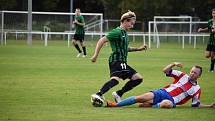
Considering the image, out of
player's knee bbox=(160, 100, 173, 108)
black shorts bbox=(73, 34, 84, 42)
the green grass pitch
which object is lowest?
the green grass pitch

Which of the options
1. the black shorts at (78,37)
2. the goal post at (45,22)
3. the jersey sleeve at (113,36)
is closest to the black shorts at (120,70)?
the jersey sleeve at (113,36)

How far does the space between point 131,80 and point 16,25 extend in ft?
117

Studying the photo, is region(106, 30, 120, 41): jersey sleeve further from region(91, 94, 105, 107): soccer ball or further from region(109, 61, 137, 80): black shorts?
region(91, 94, 105, 107): soccer ball

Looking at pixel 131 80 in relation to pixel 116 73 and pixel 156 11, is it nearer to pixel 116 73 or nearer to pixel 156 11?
pixel 116 73

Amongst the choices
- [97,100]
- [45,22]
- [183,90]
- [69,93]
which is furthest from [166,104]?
[45,22]

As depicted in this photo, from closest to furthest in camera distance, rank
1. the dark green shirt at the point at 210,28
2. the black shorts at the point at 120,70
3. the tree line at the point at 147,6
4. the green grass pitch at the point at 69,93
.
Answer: the green grass pitch at the point at 69,93
the black shorts at the point at 120,70
the dark green shirt at the point at 210,28
the tree line at the point at 147,6

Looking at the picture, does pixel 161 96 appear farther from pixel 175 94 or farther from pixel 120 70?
pixel 120 70

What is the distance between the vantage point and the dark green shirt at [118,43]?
1327cm

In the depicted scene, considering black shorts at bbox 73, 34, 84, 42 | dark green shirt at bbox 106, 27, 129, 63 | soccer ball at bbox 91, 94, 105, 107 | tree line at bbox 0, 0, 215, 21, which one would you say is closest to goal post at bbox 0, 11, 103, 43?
tree line at bbox 0, 0, 215, 21

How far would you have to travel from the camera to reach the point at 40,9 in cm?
7200

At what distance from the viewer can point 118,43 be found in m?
13.3

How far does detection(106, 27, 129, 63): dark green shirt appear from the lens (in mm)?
13266

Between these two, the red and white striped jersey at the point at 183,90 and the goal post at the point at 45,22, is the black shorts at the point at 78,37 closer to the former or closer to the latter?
the goal post at the point at 45,22

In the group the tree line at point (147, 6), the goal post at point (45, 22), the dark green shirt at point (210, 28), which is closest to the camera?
the dark green shirt at point (210, 28)
